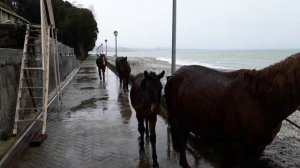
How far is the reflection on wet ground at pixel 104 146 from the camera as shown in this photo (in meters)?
6.45

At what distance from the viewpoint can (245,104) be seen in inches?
165

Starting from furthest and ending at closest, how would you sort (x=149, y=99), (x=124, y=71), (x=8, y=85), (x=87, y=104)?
1. (x=124, y=71)
2. (x=87, y=104)
3. (x=8, y=85)
4. (x=149, y=99)

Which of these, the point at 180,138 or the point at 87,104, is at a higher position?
the point at 180,138

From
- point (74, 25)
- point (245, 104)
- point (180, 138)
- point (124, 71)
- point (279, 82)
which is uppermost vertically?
point (74, 25)

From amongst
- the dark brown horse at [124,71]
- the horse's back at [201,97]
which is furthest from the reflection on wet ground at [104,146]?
the dark brown horse at [124,71]

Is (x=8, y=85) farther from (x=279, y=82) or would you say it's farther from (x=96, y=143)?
(x=279, y=82)

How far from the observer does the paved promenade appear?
659cm

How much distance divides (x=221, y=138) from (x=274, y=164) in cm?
99

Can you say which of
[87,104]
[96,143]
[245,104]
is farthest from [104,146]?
[87,104]

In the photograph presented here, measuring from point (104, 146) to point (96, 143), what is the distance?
32cm

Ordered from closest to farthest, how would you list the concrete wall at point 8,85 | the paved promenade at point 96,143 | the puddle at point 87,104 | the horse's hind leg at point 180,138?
the horse's hind leg at point 180,138 → the paved promenade at point 96,143 → the concrete wall at point 8,85 → the puddle at point 87,104

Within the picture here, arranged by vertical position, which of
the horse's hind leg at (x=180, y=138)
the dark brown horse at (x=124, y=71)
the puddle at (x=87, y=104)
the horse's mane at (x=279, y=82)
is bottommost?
the puddle at (x=87, y=104)

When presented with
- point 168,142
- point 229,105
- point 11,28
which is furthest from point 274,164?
point 11,28

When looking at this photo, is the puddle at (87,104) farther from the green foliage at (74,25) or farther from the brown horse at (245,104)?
the green foliage at (74,25)
